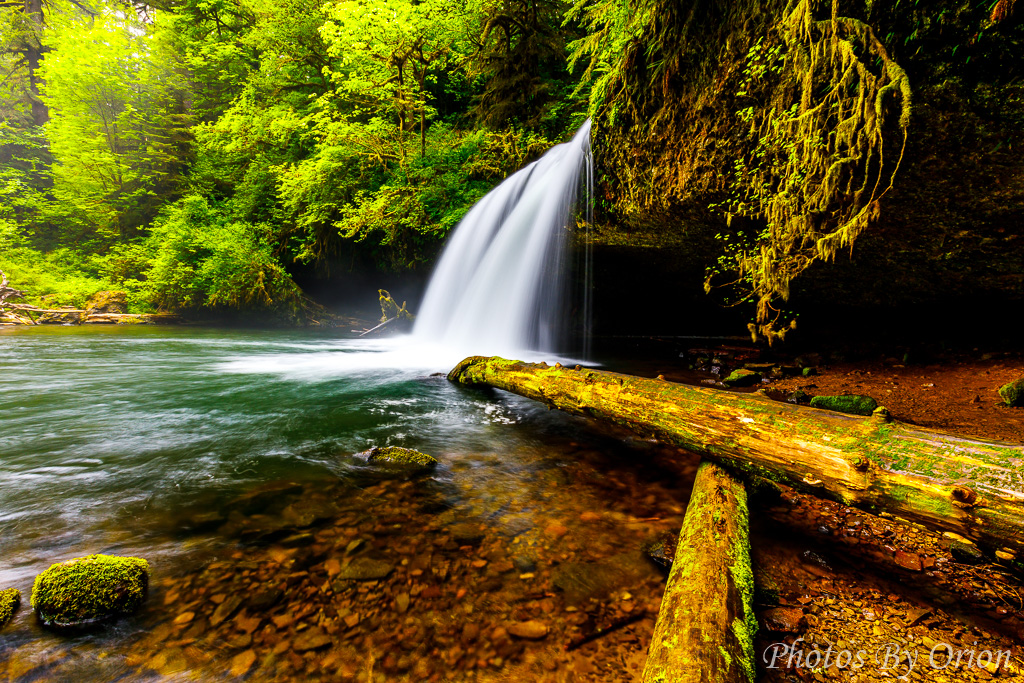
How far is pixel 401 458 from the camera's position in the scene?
3240 millimetres

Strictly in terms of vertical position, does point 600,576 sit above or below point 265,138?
below

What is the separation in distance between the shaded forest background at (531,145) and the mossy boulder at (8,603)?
6224 millimetres

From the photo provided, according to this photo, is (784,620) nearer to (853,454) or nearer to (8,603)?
(853,454)

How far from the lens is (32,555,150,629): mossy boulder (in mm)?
1603

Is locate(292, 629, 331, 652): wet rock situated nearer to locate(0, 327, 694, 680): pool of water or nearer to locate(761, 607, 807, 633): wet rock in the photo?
locate(0, 327, 694, 680): pool of water

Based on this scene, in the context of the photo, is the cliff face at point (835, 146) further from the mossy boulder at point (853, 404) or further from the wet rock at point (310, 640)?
the wet rock at point (310, 640)

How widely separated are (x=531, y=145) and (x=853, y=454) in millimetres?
10205

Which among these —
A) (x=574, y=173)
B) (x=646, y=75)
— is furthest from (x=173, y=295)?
(x=646, y=75)

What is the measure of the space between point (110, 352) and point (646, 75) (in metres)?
11.6

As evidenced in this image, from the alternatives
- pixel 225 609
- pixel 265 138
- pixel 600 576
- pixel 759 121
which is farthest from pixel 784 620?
pixel 265 138

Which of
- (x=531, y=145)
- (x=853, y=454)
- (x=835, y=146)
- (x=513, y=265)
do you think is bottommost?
(x=853, y=454)

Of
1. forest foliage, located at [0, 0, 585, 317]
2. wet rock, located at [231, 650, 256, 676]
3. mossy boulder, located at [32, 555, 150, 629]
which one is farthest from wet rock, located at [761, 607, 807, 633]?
forest foliage, located at [0, 0, 585, 317]

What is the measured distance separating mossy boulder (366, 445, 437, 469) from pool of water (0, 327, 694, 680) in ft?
0.44

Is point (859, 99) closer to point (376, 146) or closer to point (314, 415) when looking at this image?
point (314, 415)
